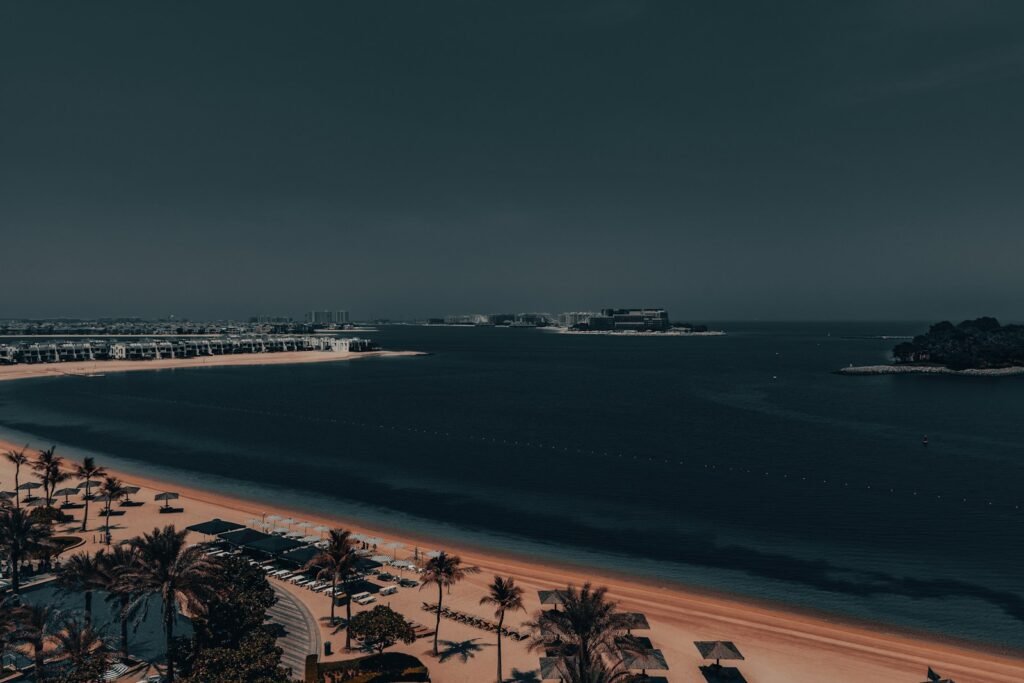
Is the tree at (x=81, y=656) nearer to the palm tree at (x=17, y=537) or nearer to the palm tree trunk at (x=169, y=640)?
the palm tree trunk at (x=169, y=640)

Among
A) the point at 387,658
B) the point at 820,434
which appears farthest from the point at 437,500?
the point at 820,434

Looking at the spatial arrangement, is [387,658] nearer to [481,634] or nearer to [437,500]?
[481,634]

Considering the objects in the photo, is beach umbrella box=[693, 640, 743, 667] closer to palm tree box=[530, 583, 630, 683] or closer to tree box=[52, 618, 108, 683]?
palm tree box=[530, 583, 630, 683]

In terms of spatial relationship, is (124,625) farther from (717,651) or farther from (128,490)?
(128,490)

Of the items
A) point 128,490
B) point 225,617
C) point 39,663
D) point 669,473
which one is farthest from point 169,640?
point 669,473

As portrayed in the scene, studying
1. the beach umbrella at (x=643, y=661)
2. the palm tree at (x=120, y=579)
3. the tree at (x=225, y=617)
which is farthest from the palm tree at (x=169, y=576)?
the beach umbrella at (x=643, y=661)
